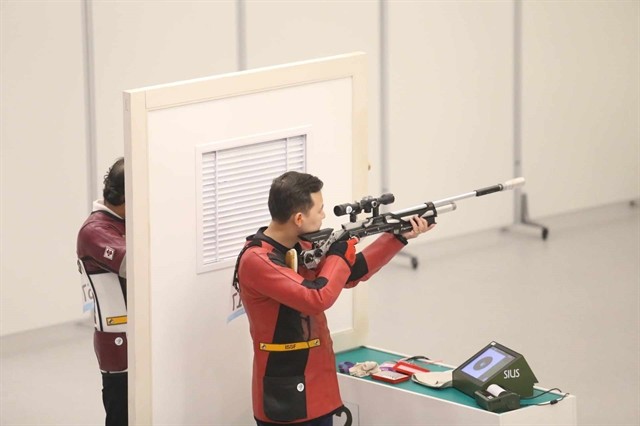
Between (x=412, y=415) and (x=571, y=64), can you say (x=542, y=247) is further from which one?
(x=412, y=415)

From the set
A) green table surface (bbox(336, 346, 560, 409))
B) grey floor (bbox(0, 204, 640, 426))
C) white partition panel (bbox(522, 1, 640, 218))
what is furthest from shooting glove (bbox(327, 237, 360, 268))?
white partition panel (bbox(522, 1, 640, 218))

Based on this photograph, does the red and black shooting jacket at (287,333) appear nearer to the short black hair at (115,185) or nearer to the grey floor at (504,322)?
the short black hair at (115,185)

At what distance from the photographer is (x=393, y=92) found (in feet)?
26.9

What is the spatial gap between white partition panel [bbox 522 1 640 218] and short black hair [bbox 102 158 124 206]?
5.04 meters

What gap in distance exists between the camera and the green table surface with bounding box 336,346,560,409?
4242mm

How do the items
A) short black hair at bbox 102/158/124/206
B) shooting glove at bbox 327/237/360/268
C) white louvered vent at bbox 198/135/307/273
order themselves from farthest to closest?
short black hair at bbox 102/158/124/206 < white louvered vent at bbox 198/135/307/273 < shooting glove at bbox 327/237/360/268

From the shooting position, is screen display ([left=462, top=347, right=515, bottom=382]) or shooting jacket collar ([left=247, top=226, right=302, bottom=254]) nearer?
shooting jacket collar ([left=247, top=226, right=302, bottom=254])

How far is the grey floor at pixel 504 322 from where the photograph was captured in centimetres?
591

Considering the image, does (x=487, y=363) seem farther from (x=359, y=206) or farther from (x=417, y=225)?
(x=359, y=206)

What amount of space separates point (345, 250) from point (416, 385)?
2.13 ft

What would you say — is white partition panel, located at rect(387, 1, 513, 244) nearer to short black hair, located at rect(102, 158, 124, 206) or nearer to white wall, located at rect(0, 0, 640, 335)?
white wall, located at rect(0, 0, 640, 335)

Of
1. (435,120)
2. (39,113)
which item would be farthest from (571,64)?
(39,113)

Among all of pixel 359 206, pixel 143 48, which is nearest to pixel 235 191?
pixel 359 206

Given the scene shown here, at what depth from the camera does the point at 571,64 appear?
913 centimetres
